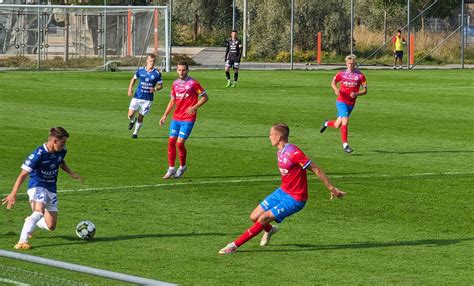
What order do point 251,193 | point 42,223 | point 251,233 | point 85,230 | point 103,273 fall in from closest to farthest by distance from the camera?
point 103,273, point 251,233, point 85,230, point 42,223, point 251,193

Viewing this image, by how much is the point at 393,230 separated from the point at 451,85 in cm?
3030

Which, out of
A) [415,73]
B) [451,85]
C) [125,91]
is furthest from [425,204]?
[415,73]

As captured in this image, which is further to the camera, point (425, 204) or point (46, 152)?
point (425, 204)

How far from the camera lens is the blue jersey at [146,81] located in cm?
2669

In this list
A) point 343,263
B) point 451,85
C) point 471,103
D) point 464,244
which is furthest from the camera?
point 451,85

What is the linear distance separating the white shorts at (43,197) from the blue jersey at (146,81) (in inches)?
497

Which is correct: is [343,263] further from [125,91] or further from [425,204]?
[125,91]

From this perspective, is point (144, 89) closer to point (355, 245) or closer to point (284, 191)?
point (355, 245)

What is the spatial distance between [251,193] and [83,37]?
36888mm

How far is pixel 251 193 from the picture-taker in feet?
59.6

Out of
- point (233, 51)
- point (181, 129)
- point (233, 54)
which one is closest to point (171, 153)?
point (181, 129)

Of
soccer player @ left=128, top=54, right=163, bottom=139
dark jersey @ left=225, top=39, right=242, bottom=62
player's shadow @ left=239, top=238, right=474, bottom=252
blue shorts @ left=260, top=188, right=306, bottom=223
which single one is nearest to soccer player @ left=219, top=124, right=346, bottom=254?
blue shorts @ left=260, top=188, right=306, bottom=223

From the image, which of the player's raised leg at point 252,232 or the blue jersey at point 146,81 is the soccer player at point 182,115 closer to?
the blue jersey at point 146,81

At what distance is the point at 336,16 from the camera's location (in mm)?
64938
